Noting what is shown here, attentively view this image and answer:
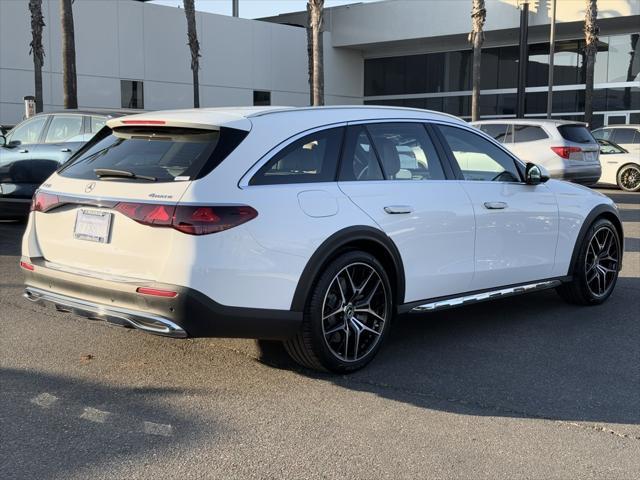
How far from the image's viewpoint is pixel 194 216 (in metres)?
3.83

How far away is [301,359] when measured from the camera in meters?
4.47

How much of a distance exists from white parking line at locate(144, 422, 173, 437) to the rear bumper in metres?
0.49

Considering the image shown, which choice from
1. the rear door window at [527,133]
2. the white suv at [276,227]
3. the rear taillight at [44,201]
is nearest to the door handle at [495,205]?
the white suv at [276,227]

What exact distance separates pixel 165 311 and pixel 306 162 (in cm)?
127

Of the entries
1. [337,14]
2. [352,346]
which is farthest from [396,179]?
[337,14]

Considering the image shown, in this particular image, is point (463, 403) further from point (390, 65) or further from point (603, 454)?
point (390, 65)

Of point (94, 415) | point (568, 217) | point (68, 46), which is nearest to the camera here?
point (94, 415)

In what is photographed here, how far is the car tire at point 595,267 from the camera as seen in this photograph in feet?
20.9

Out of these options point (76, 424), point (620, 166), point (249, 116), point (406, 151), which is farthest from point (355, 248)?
point (620, 166)

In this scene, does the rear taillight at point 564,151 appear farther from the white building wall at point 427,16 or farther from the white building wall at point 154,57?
the white building wall at point 154,57

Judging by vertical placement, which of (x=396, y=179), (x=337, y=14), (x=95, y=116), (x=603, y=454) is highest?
(x=337, y=14)

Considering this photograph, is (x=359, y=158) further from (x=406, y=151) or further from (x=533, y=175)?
(x=533, y=175)

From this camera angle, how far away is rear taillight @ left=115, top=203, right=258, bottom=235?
383 centimetres

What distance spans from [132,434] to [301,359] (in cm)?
124
